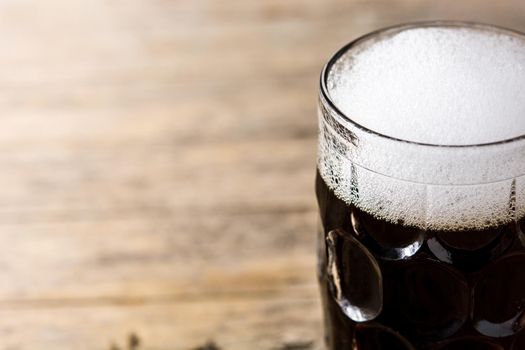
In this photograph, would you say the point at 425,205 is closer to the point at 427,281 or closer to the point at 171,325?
the point at 427,281

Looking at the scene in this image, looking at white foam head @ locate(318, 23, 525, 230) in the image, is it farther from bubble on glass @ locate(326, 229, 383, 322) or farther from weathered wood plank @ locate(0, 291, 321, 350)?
weathered wood plank @ locate(0, 291, 321, 350)

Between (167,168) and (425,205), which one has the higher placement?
(425,205)

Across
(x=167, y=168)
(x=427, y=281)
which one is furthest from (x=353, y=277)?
(x=167, y=168)

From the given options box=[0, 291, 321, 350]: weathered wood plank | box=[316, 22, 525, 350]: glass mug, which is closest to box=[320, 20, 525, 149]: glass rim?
box=[316, 22, 525, 350]: glass mug

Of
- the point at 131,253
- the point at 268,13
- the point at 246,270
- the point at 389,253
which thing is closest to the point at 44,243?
the point at 131,253

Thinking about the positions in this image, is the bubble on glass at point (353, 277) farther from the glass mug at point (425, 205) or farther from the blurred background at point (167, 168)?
the blurred background at point (167, 168)

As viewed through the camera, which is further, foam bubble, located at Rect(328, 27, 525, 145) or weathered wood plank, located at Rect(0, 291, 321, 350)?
weathered wood plank, located at Rect(0, 291, 321, 350)

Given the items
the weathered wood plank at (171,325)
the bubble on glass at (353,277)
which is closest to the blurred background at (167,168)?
the weathered wood plank at (171,325)
